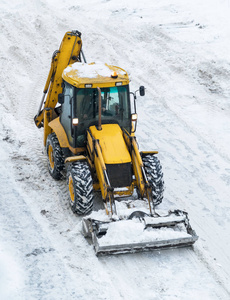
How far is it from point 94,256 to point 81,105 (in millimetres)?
2926

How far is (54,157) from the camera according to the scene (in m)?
9.09

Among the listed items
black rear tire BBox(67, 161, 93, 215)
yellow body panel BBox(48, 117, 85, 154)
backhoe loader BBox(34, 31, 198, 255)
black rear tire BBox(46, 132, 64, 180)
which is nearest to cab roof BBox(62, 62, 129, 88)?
backhoe loader BBox(34, 31, 198, 255)

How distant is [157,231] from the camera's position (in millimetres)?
6992

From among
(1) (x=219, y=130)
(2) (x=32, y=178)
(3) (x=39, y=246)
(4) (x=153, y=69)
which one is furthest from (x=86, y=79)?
(4) (x=153, y=69)

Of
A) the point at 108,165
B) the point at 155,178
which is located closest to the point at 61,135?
the point at 108,165

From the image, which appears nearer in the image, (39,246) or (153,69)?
(39,246)

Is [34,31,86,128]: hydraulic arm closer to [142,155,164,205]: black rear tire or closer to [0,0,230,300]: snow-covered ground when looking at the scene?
[0,0,230,300]: snow-covered ground

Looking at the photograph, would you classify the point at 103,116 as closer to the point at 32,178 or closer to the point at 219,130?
the point at 32,178

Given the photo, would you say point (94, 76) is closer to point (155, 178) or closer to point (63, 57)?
point (63, 57)

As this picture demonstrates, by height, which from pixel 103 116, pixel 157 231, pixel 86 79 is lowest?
pixel 157 231

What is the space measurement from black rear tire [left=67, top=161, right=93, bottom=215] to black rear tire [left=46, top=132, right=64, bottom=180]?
117 cm

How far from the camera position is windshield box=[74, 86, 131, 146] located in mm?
8234

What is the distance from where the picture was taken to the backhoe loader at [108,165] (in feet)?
22.8

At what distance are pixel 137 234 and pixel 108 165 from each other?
57.6 inches
